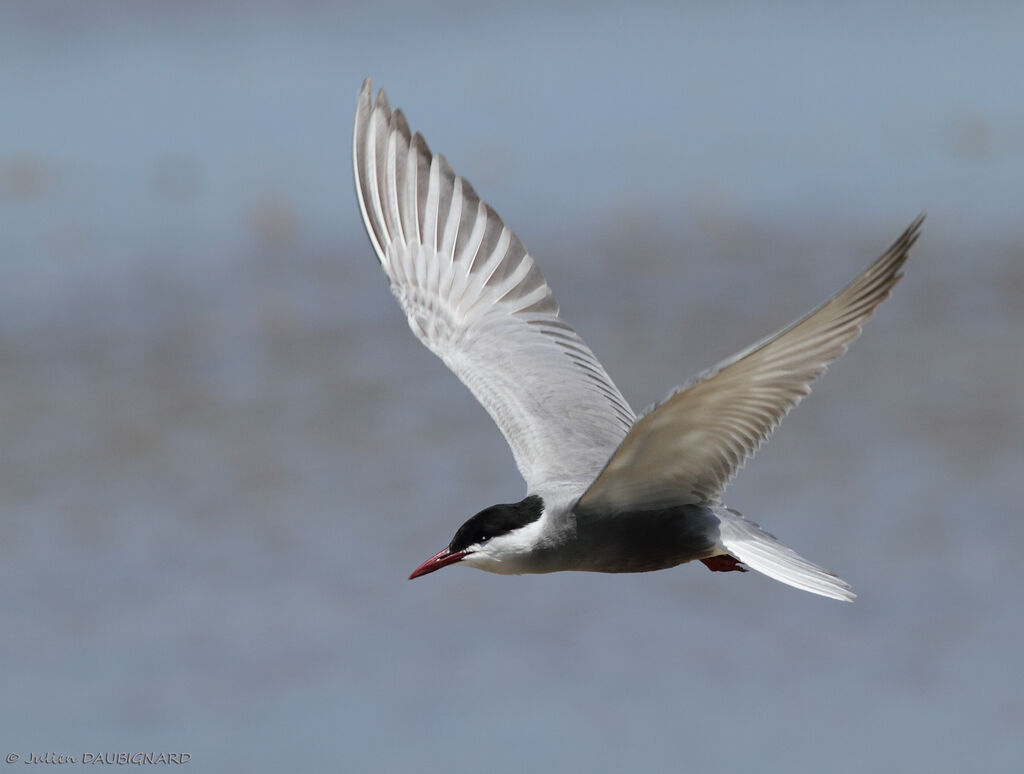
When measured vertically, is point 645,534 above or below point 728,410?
below

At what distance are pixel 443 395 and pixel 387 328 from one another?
56.4 inches

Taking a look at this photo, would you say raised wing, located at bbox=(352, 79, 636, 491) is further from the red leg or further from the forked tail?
the forked tail

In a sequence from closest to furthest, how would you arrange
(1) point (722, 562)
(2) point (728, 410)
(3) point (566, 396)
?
(2) point (728, 410), (1) point (722, 562), (3) point (566, 396)

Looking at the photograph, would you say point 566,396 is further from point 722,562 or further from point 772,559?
point 772,559

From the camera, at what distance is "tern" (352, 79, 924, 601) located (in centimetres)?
577

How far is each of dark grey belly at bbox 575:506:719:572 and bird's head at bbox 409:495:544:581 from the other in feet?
0.54

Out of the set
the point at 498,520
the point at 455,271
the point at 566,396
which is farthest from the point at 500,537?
the point at 455,271

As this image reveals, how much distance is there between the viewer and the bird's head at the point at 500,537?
620cm

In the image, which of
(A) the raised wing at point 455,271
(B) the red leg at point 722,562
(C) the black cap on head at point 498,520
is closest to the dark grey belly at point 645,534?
(C) the black cap on head at point 498,520

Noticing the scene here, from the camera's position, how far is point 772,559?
6164mm

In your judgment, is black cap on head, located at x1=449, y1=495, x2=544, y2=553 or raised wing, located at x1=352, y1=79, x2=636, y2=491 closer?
black cap on head, located at x1=449, y1=495, x2=544, y2=553

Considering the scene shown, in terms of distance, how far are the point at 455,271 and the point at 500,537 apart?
2.08m

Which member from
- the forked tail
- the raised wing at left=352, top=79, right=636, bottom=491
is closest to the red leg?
the forked tail

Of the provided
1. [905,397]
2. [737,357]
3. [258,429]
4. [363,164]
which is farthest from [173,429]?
[737,357]
